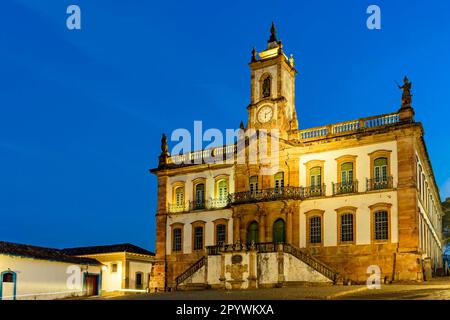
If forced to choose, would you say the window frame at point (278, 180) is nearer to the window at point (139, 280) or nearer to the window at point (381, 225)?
the window at point (381, 225)

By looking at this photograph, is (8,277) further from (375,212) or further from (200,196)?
(375,212)

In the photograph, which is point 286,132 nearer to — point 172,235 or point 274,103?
point 274,103

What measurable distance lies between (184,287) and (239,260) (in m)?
4.11

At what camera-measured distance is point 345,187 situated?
32938mm

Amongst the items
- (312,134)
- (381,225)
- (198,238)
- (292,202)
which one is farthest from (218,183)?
(381,225)

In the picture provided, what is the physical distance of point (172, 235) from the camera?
39500mm

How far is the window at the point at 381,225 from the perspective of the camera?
31264 mm

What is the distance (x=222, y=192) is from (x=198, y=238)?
134 inches

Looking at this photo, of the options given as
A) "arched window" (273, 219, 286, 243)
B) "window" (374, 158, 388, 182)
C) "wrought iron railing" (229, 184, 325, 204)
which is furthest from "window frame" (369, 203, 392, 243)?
"arched window" (273, 219, 286, 243)

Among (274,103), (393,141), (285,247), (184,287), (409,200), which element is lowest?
(184,287)

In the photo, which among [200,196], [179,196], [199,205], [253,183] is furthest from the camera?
[179,196]

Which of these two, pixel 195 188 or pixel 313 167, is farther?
pixel 195 188
